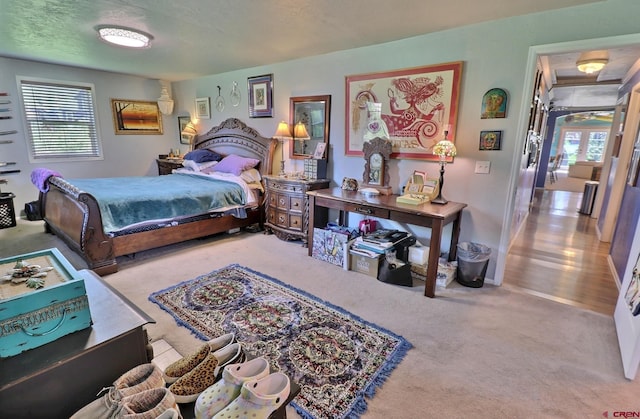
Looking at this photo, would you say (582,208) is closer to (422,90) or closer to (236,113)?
(422,90)

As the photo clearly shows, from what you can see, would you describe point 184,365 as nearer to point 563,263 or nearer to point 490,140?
point 490,140

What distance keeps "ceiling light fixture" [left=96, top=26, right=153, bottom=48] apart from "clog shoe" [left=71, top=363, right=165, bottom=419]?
10.5 ft

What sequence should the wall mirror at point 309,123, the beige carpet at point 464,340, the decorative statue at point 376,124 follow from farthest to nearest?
the wall mirror at point 309,123 → the decorative statue at point 376,124 → the beige carpet at point 464,340

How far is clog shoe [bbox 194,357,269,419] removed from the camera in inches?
39.6

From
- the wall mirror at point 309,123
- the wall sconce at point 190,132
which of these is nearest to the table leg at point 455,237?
the wall mirror at point 309,123

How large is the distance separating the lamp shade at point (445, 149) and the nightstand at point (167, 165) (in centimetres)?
434

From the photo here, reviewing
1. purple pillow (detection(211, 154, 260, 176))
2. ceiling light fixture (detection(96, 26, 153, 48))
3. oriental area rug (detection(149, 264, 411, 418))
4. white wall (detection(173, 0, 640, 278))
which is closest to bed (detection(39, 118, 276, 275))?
purple pillow (detection(211, 154, 260, 176))

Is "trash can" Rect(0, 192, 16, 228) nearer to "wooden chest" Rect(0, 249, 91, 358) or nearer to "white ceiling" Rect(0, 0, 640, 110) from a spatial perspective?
"white ceiling" Rect(0, 0, 640, 110)

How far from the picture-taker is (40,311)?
1.07 meters

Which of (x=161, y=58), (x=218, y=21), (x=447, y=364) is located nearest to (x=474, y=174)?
(x=447, y=364)

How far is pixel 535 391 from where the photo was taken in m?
1.70

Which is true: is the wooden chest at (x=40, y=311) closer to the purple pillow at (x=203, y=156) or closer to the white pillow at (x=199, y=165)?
the white pillow at (x=199, y=165)

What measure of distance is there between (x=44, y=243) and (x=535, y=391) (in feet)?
16.2

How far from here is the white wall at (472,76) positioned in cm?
239
